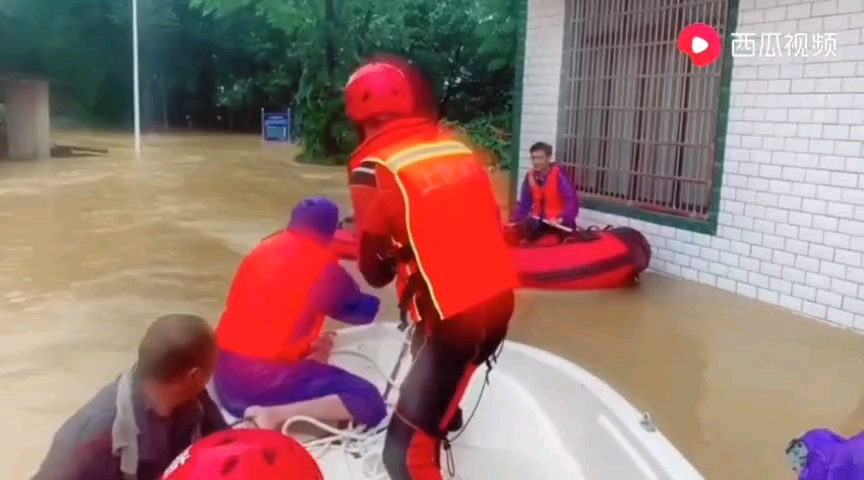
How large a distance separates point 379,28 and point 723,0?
1421cm

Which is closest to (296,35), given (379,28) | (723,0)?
(379,28)

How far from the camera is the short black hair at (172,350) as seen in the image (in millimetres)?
1793

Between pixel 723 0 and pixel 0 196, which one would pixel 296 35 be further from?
pixel 723 0

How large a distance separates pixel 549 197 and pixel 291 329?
14.1 feet

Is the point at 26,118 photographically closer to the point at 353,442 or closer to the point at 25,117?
the point at 25,117

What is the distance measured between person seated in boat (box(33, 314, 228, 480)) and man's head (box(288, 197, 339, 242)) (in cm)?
104

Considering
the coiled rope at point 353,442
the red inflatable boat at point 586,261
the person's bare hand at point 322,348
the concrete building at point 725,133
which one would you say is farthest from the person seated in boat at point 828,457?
the red inflatable boat at point 586,261

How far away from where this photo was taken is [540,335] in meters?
5.04

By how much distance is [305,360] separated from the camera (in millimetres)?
3002

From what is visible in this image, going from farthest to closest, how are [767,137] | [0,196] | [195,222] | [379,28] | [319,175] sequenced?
1. [379,28]
2. [319,175]
3. [0,196]
4. [195,222]
5. [767,137]

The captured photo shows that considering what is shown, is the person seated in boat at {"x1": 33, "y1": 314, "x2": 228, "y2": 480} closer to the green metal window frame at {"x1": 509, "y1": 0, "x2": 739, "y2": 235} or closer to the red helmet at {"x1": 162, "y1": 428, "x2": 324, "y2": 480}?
the red helmet at {"x1": 162, "y1": 428, "x2": 324, "y2": 480}

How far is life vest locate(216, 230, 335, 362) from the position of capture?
284 cm

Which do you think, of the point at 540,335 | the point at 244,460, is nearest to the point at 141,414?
the point at 244,460

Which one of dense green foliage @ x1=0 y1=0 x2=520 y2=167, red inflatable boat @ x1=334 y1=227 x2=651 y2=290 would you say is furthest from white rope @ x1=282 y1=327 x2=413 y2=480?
dense green foliage @ x1=0 y1=0 x2=520 y2=167
